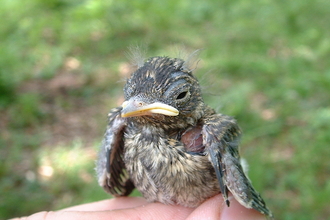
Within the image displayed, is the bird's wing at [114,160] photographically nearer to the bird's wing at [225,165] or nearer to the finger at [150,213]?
the finger at [150,213]

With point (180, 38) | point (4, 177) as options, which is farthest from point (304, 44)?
point (4, 177)

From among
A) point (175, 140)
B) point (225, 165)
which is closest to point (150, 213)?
point (175, 140)

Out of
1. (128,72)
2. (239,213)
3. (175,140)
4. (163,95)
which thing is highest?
(128,72)

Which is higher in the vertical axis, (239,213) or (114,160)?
(114,160)

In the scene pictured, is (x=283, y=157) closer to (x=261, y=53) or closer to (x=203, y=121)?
(x=203, y=121)

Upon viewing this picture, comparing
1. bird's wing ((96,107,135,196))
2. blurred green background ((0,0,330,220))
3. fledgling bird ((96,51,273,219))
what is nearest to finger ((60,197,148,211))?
bird's wing ((96,107,135,196))

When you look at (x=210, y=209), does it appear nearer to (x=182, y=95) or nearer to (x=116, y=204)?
(x=182, y=95)

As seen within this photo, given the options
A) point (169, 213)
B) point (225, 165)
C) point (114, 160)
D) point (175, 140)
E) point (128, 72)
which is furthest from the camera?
point (128, 72)

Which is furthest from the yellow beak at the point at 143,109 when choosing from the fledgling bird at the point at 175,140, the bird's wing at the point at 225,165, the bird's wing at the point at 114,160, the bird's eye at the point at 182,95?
the bird's wing at the point at 114,160
